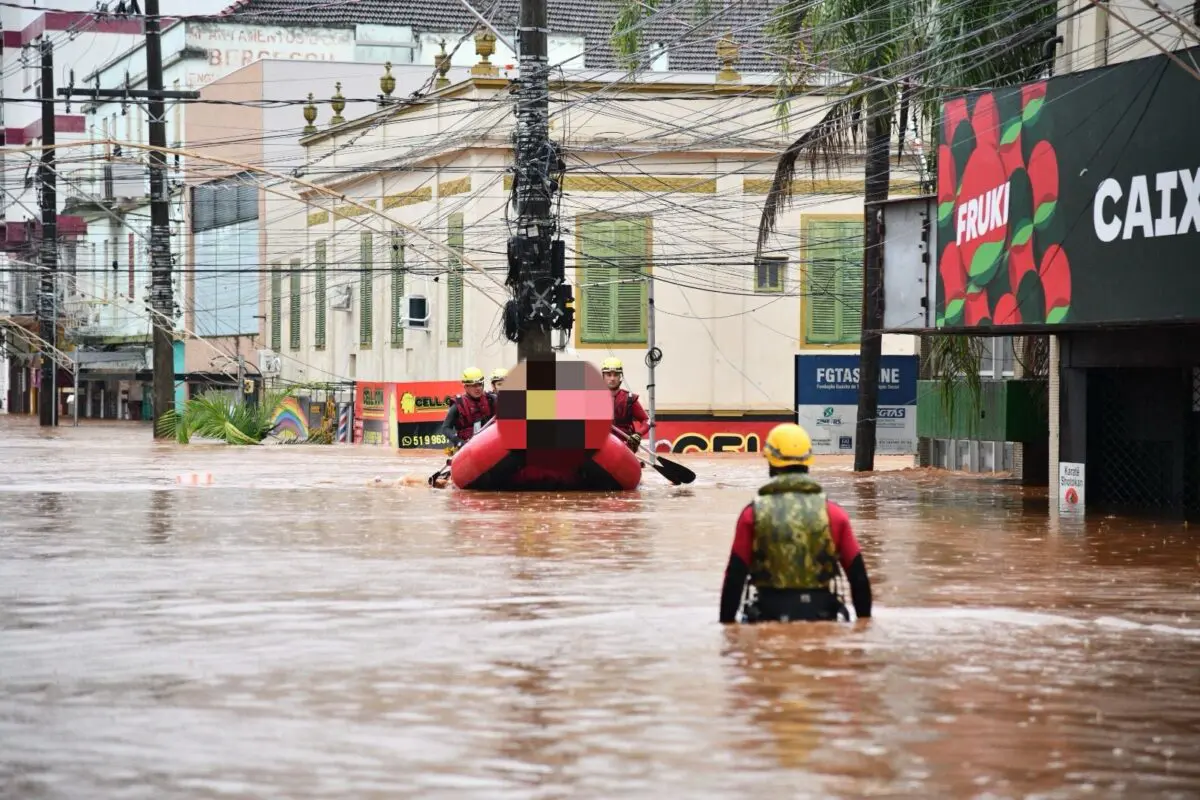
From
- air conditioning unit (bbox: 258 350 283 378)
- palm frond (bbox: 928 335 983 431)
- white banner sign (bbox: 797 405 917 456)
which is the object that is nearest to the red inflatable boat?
palm frond (bbox: 928 335 983 431)

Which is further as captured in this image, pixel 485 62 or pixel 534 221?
pixel 485 62

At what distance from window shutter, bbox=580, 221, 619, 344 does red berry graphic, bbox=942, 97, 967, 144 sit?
2113cm

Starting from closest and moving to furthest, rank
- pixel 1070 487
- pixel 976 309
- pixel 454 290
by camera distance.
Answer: pixel 976 309
pixel 1070 487
pixel 454 290

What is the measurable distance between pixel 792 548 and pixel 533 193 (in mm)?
19473

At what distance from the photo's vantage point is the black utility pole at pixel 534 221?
98.4 feet

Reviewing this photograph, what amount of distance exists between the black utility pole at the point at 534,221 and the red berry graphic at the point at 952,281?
6.83 meters

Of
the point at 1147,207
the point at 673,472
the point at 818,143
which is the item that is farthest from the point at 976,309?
the point at 818,143

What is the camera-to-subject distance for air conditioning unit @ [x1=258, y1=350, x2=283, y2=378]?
59844 millimetres

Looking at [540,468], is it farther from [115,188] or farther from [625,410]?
[115,188]

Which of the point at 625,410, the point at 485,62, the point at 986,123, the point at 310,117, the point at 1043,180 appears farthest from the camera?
the point at 310,117

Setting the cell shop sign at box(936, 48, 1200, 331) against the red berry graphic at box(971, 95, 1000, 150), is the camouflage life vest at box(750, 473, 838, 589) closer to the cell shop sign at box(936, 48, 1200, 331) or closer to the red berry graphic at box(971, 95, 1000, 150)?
the cell shop sign at box(936, 48, 1200, 331)

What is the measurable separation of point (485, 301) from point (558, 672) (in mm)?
34661

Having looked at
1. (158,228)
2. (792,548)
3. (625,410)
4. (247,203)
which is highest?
(247,203)

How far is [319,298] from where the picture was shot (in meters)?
56.8
